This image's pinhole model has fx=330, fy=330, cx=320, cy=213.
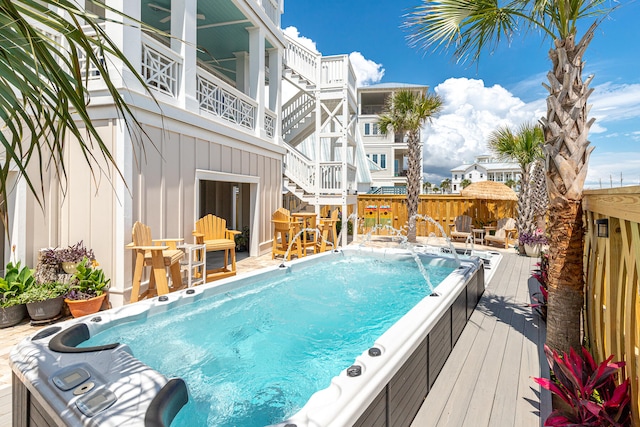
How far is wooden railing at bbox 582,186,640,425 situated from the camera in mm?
1728

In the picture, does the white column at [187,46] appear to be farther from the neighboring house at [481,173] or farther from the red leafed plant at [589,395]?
the neighboring house at [481,173]

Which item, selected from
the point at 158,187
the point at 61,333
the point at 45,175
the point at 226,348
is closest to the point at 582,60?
the point at 226,348

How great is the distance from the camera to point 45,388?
1.90 meters

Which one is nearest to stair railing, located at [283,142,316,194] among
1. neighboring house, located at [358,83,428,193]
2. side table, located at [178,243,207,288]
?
side table, located at [178,243,207,288]

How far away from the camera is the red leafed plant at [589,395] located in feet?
6.26

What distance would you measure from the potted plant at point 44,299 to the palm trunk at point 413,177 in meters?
9.03

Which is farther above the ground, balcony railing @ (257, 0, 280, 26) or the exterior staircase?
balcony railing @ (257, 0, 280, 26)

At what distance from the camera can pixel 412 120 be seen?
35.1 ft

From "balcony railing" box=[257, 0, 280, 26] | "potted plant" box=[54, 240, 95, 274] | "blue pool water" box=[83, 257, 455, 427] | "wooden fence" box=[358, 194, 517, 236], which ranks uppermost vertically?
"balcony railing" box=[257, 0, 280, 26]

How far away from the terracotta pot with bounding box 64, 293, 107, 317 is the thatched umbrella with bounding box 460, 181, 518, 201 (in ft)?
36.6

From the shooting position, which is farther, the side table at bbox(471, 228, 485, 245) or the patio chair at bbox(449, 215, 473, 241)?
the patio chair at bbox(449, 215, 473, 241)

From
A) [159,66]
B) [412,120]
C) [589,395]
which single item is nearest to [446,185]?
[412,120]

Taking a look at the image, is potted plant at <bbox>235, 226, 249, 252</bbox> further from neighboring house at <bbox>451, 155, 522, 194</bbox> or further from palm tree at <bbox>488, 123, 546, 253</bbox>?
neighboring house at <bbox>451, 155, 522, 194</bbox>

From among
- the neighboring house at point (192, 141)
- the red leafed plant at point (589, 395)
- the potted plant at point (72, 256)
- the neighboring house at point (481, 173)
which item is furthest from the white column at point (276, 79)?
the neighboring house at point (481, 173)
